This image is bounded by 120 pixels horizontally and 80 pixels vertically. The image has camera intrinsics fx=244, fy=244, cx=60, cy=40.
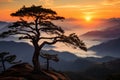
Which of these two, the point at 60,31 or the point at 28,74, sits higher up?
the point at 60,31

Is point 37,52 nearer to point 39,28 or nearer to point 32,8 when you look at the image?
point 39,28

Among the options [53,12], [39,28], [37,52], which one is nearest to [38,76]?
[37,52]

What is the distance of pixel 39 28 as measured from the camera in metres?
49.6

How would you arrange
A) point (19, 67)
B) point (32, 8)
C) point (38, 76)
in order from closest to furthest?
point (32, 8) → point (38, 76) → point (19, 67)

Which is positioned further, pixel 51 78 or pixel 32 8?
pixel 51 78

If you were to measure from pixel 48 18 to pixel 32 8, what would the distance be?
387 centimetres

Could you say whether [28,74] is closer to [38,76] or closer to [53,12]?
[38,76]

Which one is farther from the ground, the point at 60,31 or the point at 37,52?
the point at 60,31

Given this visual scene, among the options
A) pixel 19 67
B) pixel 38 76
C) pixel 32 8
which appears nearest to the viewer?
pixel 32 8

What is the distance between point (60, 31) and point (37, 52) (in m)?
7.19

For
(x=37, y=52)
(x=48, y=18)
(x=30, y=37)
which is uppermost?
(x=48, y=18)

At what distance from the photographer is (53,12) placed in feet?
162

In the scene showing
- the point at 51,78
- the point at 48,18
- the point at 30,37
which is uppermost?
the point at 48,18

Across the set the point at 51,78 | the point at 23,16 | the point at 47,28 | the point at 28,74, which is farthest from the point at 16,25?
the point at 51,78
